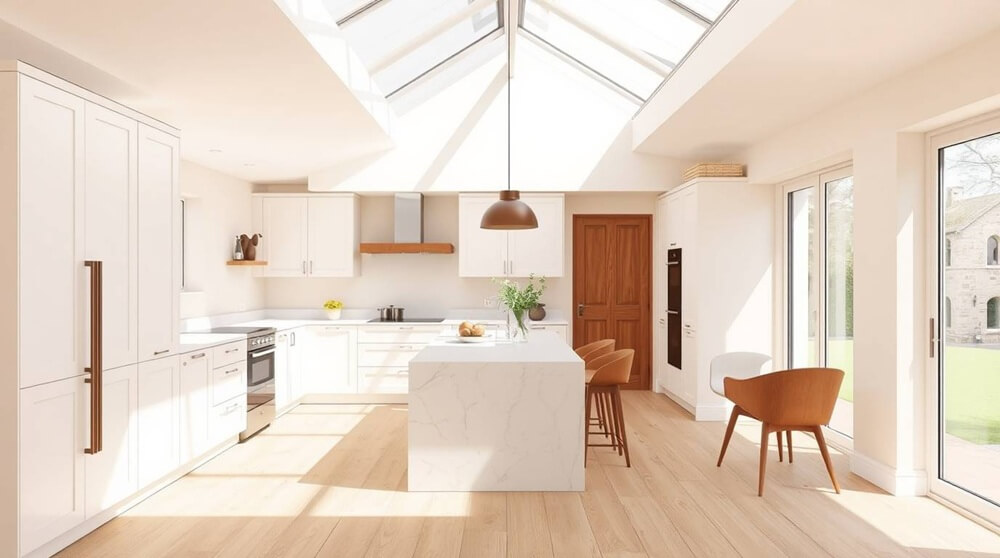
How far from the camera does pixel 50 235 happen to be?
292 centimetres

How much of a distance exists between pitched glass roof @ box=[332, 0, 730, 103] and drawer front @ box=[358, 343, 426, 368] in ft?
8.56

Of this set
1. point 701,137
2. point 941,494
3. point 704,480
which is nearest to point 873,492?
point 941,494

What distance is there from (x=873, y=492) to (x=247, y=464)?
417cm

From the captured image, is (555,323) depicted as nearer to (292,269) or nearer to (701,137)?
(701,137)

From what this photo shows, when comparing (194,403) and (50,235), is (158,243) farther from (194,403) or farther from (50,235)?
(194,403)

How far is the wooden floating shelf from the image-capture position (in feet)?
22.3

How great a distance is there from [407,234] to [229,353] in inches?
100

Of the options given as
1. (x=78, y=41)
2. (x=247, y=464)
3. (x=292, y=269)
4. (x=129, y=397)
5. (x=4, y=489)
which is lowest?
(x=247, y=464)

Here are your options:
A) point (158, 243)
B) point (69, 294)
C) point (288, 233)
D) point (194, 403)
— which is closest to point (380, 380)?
point (288, 233)

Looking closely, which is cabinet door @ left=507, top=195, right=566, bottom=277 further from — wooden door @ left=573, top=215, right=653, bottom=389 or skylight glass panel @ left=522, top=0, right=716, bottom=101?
skylight glass panel @ left=522, top=0, right=716, bottom=101

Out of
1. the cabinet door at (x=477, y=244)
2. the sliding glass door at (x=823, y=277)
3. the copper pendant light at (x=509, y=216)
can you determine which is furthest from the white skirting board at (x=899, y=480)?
the cabinet door at (x=477, y=244)

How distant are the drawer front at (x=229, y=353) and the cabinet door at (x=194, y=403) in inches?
3.7

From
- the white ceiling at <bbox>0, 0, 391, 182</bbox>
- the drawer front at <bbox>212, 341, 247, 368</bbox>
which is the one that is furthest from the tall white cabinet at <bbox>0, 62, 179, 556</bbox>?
the drawer front at <bbox>212, 341, 247, 368</bbox>

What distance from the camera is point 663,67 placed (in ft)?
16.7
